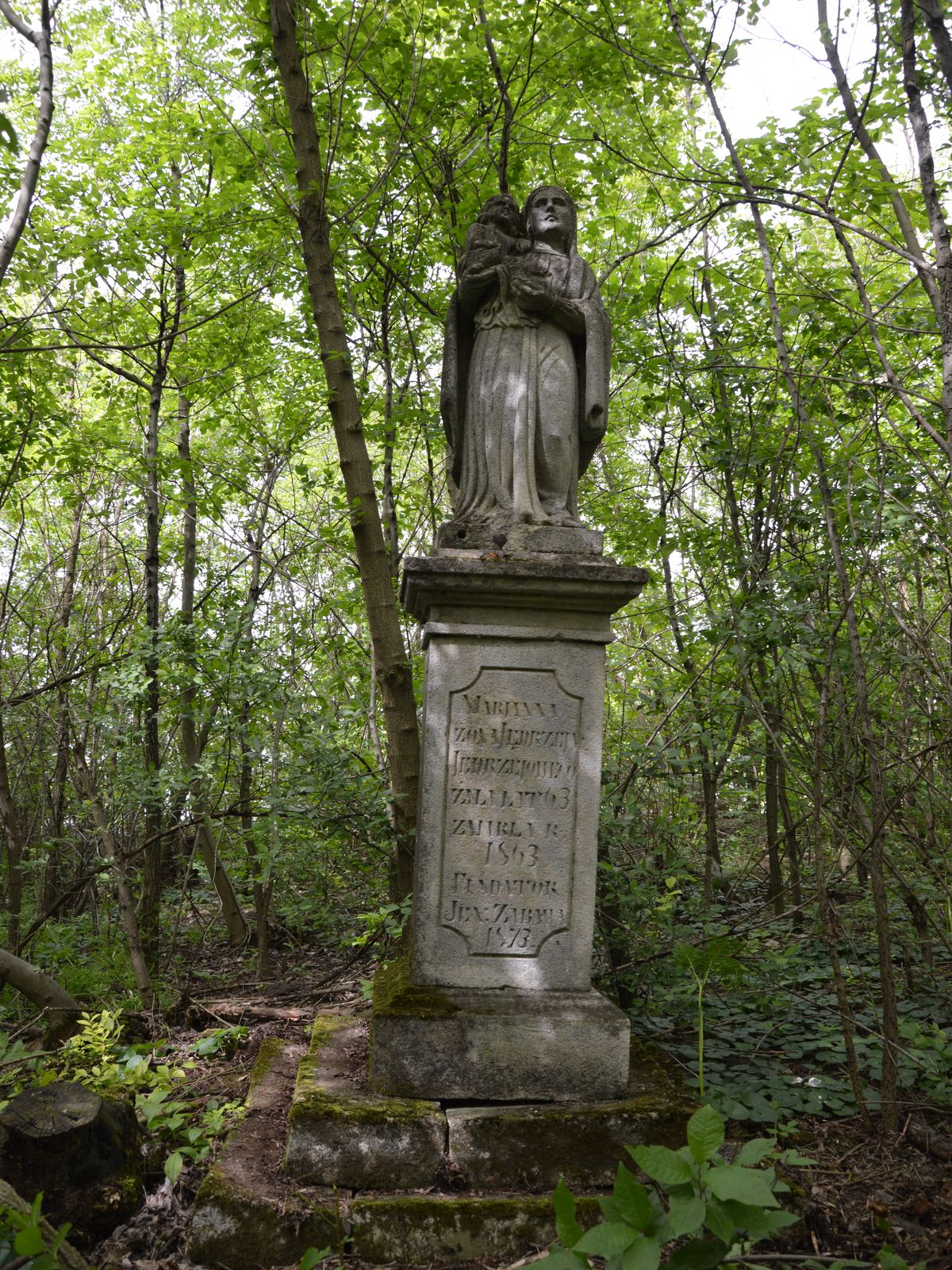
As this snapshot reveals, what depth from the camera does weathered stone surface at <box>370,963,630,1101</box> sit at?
3336 millimetres

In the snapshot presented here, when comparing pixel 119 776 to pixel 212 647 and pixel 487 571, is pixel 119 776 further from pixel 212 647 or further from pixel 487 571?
pixel 487 571

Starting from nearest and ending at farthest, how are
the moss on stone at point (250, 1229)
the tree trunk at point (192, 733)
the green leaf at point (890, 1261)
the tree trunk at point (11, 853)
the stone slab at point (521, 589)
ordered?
the green leaf at point (890, 1261) → the moss on stone at point (250, 1229) → the stone slab at point (521, 589) → the tree trunk at point (192, 733) → the tree trunk at point (11, 853)

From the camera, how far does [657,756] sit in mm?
5070

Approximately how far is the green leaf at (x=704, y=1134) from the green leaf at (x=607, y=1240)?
212 mm

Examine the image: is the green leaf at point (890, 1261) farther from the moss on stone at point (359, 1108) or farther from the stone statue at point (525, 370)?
the stone statue at point (525, 370)

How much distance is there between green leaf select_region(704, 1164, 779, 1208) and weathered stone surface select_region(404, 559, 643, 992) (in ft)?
5.51

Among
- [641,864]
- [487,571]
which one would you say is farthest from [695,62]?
[641,864]

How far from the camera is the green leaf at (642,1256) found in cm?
174

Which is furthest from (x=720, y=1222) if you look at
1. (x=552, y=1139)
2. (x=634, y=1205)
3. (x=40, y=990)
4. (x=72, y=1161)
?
(x=40, y=990)

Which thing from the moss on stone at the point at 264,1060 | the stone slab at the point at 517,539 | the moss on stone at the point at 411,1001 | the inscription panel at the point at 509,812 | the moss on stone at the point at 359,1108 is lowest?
the moss on stone at the point at 264,1060

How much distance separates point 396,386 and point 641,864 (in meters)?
5.65

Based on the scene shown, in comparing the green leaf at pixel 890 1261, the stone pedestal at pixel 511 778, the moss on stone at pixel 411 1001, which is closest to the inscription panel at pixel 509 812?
the stone pedestal at pixel 511 778

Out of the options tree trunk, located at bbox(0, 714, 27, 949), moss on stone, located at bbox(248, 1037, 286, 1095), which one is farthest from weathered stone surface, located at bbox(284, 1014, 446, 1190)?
tree trunk, located at bbox(0, 714, 27, 949)

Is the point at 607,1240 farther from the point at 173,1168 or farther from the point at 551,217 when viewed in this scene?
the point at 551,217
